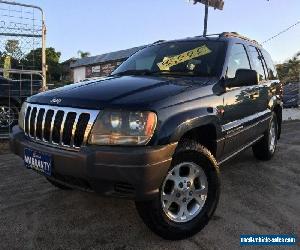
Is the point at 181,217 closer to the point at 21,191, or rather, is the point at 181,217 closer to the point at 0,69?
the point at 21,191

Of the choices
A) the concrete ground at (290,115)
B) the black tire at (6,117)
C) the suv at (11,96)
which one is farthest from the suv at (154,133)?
the concrete ground at (290,115)

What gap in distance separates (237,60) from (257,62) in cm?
105

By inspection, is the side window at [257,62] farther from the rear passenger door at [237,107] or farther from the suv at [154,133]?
the suv at [154,133]

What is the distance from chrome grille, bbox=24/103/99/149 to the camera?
2887 millimetres

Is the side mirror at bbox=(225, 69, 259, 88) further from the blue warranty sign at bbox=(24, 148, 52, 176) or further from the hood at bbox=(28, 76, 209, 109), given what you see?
the blue warranty sign at bbox=(24, 148, 52, 176)

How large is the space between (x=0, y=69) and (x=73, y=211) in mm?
5607

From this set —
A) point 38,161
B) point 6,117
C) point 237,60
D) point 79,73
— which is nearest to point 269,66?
point 237,60

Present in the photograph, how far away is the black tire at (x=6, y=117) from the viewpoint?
8.53 m

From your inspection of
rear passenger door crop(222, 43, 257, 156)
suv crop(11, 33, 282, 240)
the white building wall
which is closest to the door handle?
rear passenger door crop(222, 43, 257, 156)

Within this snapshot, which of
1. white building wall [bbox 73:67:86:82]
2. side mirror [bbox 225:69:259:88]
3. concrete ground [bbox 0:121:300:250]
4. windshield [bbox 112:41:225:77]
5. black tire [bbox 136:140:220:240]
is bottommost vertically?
concrete ground [bbox 0:121:300:250]

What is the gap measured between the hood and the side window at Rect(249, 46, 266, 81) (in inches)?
69.0

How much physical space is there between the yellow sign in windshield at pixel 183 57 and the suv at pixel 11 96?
5465mm

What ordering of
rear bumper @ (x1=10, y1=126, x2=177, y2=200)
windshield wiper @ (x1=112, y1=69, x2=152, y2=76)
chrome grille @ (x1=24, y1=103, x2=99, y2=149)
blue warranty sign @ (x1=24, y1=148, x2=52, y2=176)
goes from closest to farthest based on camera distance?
rear bumper @ (x1=10, y1=126, x2=177, y2=200), chrome grille @ (x1=24, y1=103, x2=99, y2=149), blue warranty sign @ (x1=24, y1=148, x2=52, y2=176), windshield wiper @ (x1=112, y1=69, x2=152, y2=76)

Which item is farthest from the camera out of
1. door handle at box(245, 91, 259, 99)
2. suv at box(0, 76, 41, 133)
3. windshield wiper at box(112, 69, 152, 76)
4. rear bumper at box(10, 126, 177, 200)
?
suv at box(0, 76, 41, 133)
